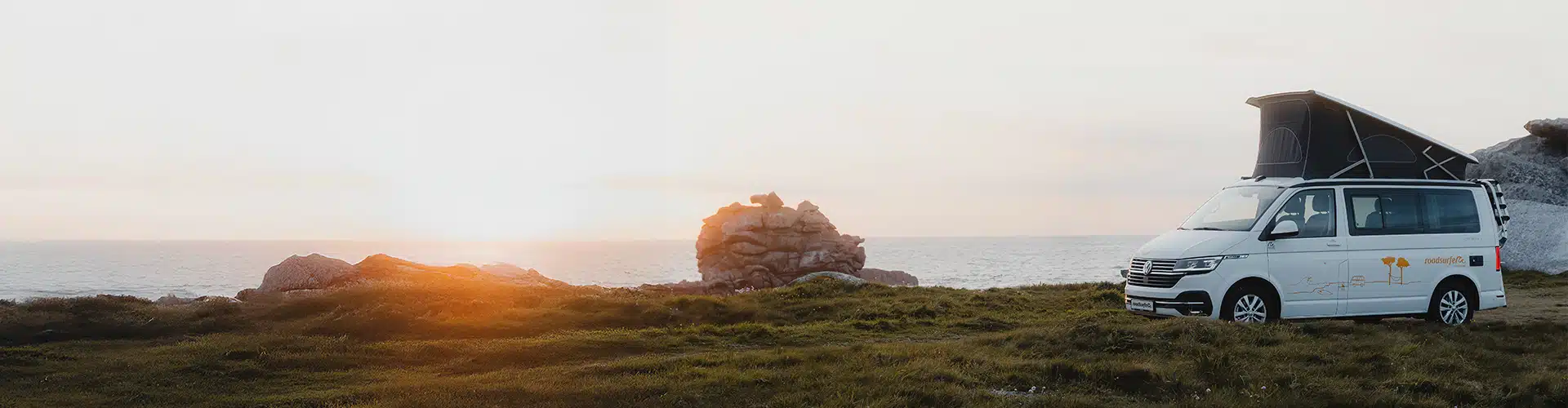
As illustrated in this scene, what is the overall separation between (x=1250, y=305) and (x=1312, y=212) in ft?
5.96

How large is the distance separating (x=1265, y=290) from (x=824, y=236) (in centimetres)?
4518

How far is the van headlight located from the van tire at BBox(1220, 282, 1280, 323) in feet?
1.73

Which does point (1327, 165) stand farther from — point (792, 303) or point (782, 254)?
point (782, 254)

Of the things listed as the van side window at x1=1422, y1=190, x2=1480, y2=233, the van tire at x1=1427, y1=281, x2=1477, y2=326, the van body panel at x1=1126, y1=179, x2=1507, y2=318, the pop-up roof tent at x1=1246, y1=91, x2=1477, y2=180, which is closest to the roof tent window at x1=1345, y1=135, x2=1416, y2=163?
the pop-up roof tent at x1=1246, y1=91, x2=1477, y2=180

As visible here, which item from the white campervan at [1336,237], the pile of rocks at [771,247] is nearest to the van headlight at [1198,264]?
the white campervan at [1336,237]

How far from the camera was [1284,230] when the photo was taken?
43.2 ft

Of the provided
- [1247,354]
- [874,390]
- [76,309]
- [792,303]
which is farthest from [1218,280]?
[76,309]

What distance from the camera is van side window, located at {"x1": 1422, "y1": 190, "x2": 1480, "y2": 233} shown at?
1431 cm

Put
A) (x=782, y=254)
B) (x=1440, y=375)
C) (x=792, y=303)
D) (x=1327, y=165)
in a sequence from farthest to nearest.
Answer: (x=782, y=254) < (x=792, y=303) < (x=1327, y=165) < (x=1440, y=375)

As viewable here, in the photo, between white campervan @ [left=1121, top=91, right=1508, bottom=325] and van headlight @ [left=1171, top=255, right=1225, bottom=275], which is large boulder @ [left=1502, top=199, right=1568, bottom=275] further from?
van headlight @ [left=1171, top=255, right=1225, bottom=275]

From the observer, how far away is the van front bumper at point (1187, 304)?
13203 mm

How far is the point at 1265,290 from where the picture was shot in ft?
44.6

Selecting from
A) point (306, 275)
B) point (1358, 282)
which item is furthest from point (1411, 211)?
point (306, 275)

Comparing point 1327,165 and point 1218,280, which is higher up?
point 1327,165
